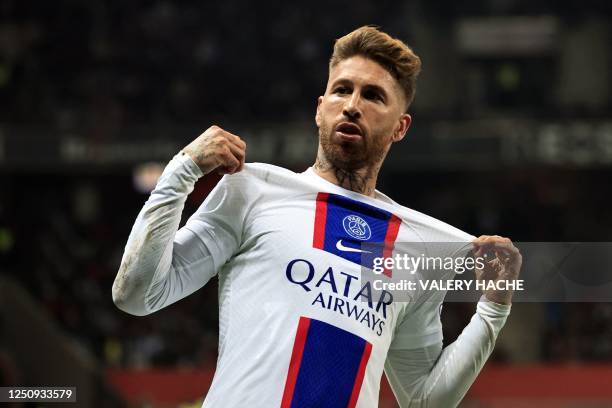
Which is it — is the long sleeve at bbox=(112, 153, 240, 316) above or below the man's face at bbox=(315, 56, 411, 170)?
below

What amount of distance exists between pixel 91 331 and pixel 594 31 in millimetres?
9810

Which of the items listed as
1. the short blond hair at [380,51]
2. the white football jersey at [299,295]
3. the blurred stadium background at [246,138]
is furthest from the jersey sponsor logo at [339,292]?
the blurred stadium background at [246,138]

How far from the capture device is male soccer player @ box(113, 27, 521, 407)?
284 centimetres

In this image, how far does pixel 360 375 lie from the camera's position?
9.59 ft

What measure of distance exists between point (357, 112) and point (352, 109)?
0.06ft

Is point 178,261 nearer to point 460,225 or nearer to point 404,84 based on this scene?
point 404,84

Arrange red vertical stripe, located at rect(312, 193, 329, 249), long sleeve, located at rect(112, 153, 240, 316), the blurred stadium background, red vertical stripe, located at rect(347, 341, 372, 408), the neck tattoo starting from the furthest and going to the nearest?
the blurred stadium background → the neck tattoo → red vertical stripe, located at rect(312, 193, 329, 249) → red vertical stripe, located at rect(347, 341, 372, 408) → long sleeve, located at rect(112, 153, 240, 316)

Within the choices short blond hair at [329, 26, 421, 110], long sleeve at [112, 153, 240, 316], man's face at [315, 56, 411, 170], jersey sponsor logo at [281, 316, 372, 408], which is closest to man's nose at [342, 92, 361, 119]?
man's face at [315, 56, 411, 170]

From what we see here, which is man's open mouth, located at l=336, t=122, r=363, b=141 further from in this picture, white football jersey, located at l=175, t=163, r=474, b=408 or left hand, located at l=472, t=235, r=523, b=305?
left hand, located at l=472, t=235, r=523, b=305

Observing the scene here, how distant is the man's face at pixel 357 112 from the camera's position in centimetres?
315

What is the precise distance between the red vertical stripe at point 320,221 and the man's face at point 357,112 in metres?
0.14

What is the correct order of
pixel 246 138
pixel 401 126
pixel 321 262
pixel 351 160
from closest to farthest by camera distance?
pixel 321 262, pixel 351 160, pixel 401 126, pixel 246 138

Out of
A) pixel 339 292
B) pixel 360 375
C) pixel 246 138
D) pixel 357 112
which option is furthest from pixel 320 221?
pixel 246 138

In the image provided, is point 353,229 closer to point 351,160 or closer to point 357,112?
point 351,160
